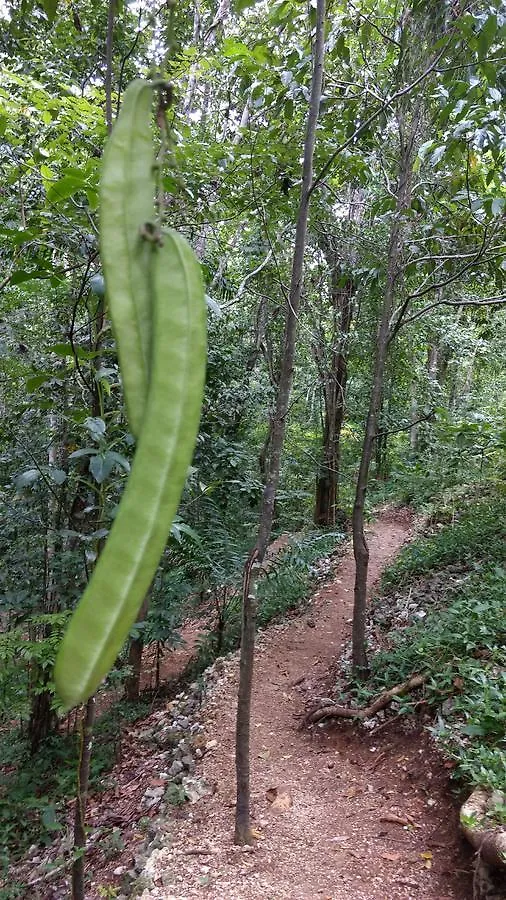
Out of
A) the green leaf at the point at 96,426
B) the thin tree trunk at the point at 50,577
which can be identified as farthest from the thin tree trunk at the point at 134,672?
the green leaf at the point at 96,426

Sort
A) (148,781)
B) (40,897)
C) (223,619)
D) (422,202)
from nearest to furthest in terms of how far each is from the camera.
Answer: (40,897) < (148,781) < (422,202) < (223,619)

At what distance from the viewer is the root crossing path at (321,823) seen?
8.80 feet

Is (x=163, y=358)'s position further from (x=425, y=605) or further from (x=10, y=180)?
(x=425, y=605)

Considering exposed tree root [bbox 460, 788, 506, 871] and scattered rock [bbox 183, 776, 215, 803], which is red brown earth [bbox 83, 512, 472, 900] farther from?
exposed tree root [bbox 460, 788, 506, 871]

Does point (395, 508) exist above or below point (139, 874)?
above

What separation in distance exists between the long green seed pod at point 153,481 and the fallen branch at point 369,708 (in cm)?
380

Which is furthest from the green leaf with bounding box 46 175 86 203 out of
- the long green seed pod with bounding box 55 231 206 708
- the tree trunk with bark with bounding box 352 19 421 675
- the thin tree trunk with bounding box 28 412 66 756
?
the tree trunk with bark with bounding box 352 19 421 675

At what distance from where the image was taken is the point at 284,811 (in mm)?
3318

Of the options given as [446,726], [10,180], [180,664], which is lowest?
[180,664]

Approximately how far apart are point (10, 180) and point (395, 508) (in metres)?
8.80

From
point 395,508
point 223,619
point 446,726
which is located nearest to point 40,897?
point 446,726

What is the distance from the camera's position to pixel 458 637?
12.7 ft

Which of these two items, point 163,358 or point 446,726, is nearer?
point 163,358

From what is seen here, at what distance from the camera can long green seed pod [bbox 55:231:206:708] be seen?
44cm
